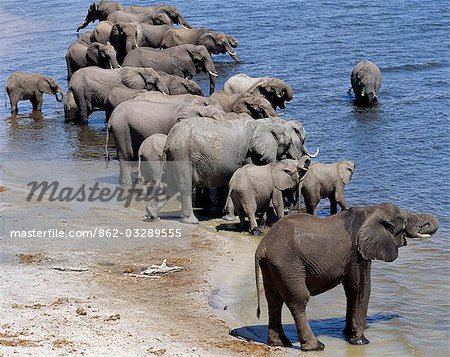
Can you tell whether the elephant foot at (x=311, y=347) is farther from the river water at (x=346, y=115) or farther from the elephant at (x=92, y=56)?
the elephant at (x=92, y=56)

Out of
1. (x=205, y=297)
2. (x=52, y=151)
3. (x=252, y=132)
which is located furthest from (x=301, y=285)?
(x=52, y=151)

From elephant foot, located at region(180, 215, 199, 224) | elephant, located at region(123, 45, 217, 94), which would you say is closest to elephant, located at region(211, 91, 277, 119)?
elephant foot, located at region(180, 215, 199, 224)

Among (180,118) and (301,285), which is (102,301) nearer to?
(301,285)

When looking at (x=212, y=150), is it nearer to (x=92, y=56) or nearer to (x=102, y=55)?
(x=102, y=55)

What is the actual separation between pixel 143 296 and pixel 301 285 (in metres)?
2.15

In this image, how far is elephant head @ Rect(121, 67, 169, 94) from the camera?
21.6 meters

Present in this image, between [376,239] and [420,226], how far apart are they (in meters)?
0.74

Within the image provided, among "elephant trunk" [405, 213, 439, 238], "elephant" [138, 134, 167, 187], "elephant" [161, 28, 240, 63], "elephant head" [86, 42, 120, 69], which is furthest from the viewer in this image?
"elephant" [161, 28, 240, 63]

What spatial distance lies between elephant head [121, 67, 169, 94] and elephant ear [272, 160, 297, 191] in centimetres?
689

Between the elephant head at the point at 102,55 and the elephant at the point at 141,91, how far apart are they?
116 inches

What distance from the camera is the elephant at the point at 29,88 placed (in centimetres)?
2536

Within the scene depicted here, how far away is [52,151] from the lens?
68.9ft

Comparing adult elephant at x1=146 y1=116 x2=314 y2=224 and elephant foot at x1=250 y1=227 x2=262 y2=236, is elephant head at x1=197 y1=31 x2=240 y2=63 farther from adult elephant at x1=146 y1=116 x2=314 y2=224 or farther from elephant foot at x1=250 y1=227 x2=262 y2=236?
elephant foot at x1=250 y1=227 x2=262 y2=236

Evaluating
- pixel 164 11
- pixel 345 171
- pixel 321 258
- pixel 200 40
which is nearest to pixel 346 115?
pixel 200 40
